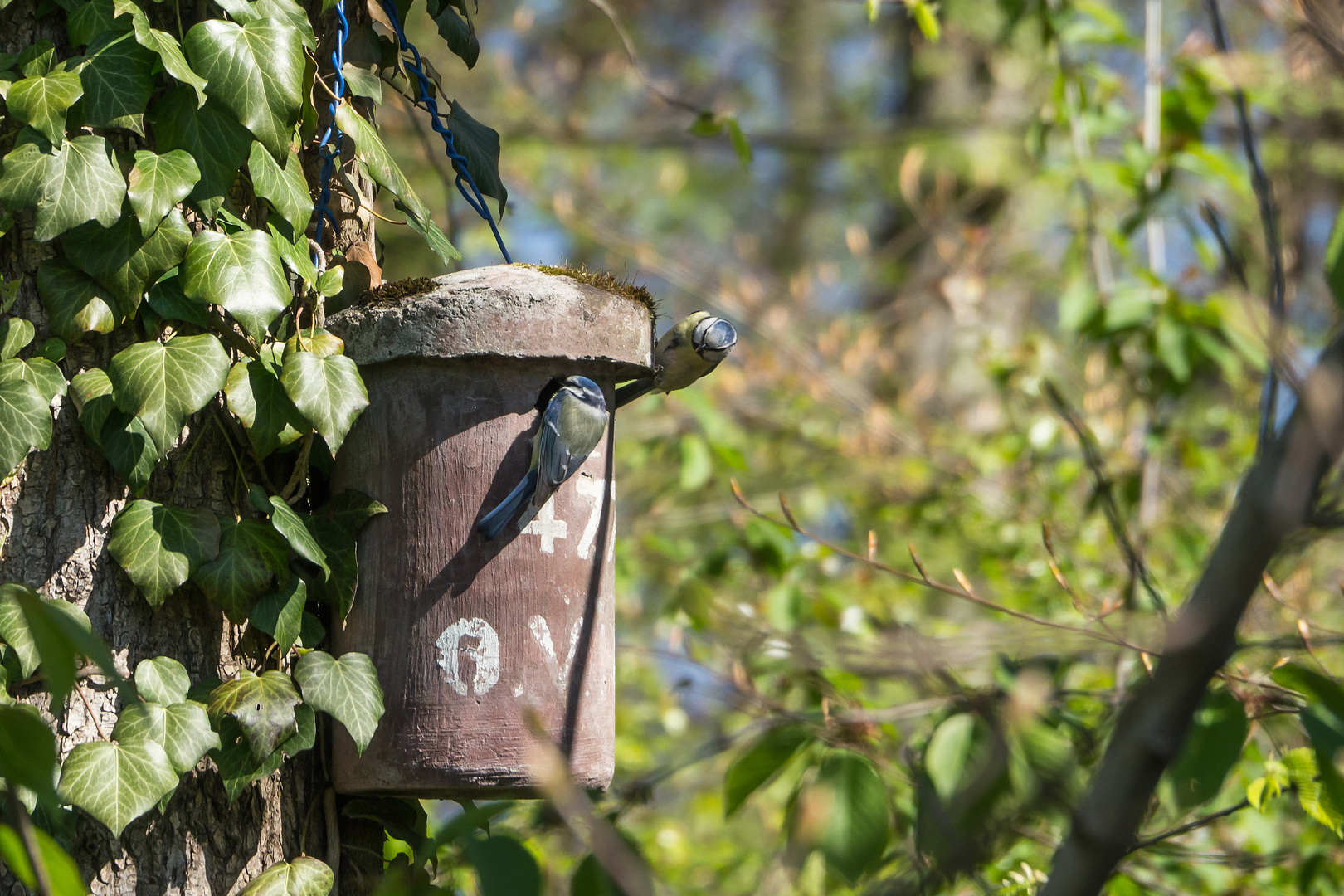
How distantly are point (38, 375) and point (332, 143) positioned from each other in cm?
51

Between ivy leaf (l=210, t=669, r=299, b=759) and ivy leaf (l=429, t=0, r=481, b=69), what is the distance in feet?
3.22

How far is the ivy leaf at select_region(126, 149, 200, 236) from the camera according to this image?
1307mm

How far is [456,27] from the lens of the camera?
1.81 meters

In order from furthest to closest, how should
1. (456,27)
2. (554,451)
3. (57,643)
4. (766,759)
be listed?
(456,27) < (554,451) < (766,759) < (57,643)

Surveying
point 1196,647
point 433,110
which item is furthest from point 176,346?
point 1196,647

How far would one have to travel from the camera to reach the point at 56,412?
4.50 ft

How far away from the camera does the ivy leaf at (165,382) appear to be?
1305 millimetres

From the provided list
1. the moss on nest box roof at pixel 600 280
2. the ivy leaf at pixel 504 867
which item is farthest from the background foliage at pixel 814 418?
the moss on nest box roof at pixel 600 280

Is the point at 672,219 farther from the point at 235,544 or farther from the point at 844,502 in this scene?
the point at 235,544

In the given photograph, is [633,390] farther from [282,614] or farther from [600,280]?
[282,614]

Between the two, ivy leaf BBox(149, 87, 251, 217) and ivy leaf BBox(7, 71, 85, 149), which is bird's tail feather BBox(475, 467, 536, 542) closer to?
ivy leaf BBox(149, 87, 251, 217)

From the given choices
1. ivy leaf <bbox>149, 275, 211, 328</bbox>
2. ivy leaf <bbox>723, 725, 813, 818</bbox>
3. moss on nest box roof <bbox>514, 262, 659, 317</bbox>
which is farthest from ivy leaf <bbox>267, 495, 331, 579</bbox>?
ivy leaf <bbox>723, 725, 813, 818</bbox>

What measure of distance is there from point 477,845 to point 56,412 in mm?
896

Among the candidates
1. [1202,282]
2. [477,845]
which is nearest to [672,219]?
[1202,282]
